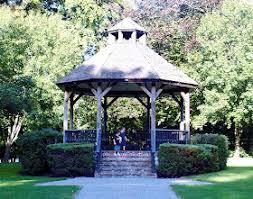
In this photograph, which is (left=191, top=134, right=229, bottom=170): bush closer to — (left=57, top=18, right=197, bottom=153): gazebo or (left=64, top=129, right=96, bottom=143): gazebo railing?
(left=57, top=18, right=197, bottom=153): gazebo

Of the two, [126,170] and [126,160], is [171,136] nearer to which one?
[126,160]

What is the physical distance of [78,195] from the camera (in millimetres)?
13812

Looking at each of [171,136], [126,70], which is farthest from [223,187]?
[126,70]

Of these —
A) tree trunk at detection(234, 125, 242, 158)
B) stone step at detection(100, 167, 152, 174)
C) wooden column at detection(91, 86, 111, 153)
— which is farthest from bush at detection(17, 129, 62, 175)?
tree trunk at detection(234, 125, 242, 158)

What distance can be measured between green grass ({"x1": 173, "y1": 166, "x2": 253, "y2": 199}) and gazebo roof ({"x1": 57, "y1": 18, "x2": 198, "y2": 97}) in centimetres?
513

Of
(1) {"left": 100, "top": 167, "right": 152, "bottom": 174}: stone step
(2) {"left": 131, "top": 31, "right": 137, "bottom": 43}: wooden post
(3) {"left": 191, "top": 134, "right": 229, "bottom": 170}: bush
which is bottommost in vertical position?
(1) {"left": 100, "top": 167, "right": 152, "bottom": 174}: stone step

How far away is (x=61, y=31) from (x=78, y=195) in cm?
2277

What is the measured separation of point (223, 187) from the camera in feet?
51.7

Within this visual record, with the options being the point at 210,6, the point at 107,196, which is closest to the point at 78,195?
the point at 107,196

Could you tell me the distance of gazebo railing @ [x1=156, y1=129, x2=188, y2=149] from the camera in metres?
23.6

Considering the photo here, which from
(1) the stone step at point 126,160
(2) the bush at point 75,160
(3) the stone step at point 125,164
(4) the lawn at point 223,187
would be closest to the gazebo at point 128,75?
(1) the stone step at point 126,160

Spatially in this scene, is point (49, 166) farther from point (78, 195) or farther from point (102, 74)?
point (78, 195)

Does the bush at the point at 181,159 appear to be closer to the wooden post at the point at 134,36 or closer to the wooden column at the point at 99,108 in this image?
the wooden column at the point at 99,108

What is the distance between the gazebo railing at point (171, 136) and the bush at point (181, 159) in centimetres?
242
